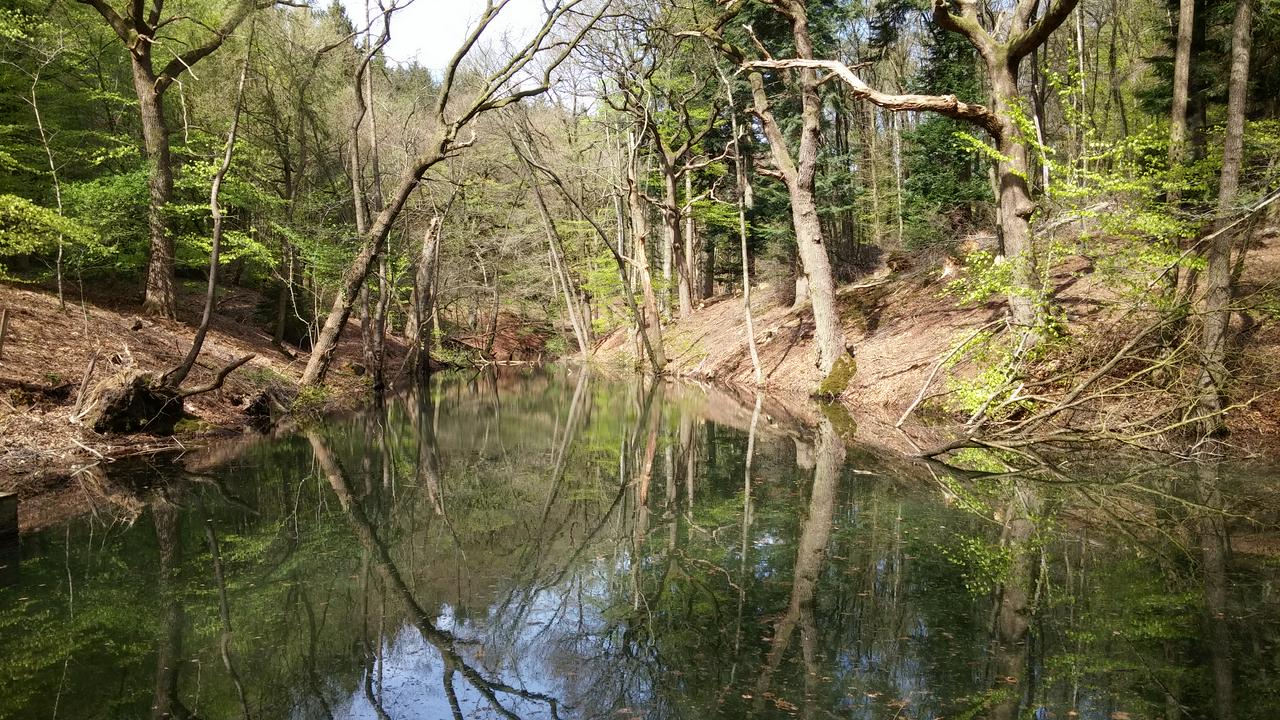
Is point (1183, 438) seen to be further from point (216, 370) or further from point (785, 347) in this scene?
point (216, 370)

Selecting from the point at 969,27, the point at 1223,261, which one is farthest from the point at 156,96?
the point at 1223,261

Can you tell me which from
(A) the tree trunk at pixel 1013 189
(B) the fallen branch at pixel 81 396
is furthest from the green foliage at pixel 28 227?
(A) the tree trunk at pixel 1013 189

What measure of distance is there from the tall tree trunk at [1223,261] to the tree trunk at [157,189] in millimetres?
19465

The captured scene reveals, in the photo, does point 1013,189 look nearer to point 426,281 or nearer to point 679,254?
point 679,254

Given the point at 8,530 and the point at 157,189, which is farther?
the point at 157,189

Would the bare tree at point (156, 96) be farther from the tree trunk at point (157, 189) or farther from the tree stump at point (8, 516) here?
the tree stump at point (8, 516)

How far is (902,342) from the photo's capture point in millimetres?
17062

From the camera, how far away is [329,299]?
3194 cm

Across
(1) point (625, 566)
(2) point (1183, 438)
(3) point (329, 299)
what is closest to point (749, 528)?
(1) point (625, 566)

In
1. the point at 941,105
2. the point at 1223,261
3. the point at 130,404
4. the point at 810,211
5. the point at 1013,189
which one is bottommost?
the point at 130,404

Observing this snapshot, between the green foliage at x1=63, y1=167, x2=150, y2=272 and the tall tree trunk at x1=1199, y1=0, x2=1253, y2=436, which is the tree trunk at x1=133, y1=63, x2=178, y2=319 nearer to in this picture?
the green foliage at x1=63, y1=167, x2=150, y2=272

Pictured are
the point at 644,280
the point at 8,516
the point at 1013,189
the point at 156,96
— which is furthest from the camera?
the point at 644,280

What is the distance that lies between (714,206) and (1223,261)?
19.6m

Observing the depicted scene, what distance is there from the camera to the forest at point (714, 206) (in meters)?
10.5
